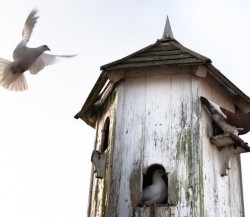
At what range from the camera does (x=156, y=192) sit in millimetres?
7258

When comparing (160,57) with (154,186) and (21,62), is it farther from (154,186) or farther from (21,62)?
(21,62)

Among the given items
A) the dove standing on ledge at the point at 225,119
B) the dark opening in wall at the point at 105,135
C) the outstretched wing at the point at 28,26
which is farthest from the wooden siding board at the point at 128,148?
the outstretched wing at the point at 28,26

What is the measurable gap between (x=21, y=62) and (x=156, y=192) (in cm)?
242

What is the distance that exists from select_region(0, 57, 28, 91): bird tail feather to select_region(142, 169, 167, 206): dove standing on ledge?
6.91 feet

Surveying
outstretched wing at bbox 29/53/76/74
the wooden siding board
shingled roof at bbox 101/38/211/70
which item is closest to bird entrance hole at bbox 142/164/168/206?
the wooden siding board

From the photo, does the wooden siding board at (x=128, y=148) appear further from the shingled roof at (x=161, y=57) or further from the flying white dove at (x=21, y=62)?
the flying white dove at (x=21, y=62)

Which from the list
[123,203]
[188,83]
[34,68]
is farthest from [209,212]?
[34,68]

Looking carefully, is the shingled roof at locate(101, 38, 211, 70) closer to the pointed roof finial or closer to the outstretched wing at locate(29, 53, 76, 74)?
the pointed roof finial

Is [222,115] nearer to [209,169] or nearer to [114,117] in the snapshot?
[209,169]

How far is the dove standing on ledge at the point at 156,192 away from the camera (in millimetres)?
7203

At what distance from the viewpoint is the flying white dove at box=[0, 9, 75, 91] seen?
714cm

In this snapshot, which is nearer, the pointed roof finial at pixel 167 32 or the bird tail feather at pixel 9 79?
the bird tail feather at pixel 9 79

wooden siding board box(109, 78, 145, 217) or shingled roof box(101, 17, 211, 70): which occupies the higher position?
shingled roof box(101, 17, 211, 70)

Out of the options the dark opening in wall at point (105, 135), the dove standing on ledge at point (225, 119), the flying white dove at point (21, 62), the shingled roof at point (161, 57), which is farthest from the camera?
the dark opening in wall at point (105, 135)
